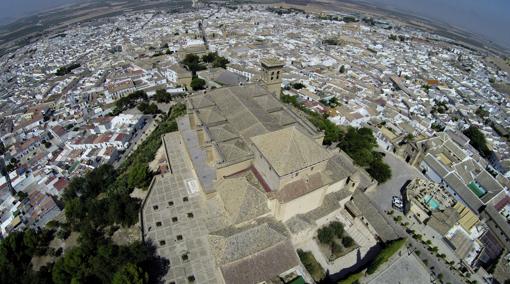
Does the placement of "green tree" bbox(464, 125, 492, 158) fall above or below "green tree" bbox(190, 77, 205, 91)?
below

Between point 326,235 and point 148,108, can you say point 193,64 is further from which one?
point 326,235

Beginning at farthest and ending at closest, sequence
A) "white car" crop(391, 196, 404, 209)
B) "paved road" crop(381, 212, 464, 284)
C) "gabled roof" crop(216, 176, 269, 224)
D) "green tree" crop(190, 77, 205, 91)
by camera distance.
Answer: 1. "green tree" crop(190, 77, 205, 91)
2. "white car" crop(391, 196, 404, 209)
3. "paved road" crop(381, 212, 464, 284)
4. "gabled roof" crop(216, 176, 269, 224)

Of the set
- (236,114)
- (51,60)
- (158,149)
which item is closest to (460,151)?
(236,114)

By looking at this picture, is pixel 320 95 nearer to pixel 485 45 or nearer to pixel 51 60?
pixel 51 60

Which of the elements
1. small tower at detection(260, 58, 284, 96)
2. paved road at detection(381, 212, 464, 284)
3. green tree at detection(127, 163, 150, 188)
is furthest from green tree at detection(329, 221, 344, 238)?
green tree at detection(127, 163, 150, 188)

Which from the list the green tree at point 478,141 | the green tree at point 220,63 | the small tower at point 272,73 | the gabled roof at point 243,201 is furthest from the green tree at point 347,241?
the green tree at point 220,63

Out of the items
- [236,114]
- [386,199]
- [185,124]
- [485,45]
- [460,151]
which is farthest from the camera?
[485,45]

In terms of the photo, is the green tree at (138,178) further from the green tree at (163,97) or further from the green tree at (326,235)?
the green tree at (163,97)

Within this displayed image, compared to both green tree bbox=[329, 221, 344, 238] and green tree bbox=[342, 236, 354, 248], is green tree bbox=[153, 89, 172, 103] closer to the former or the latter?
green tree bbox=[329, 221, 344, 238]
